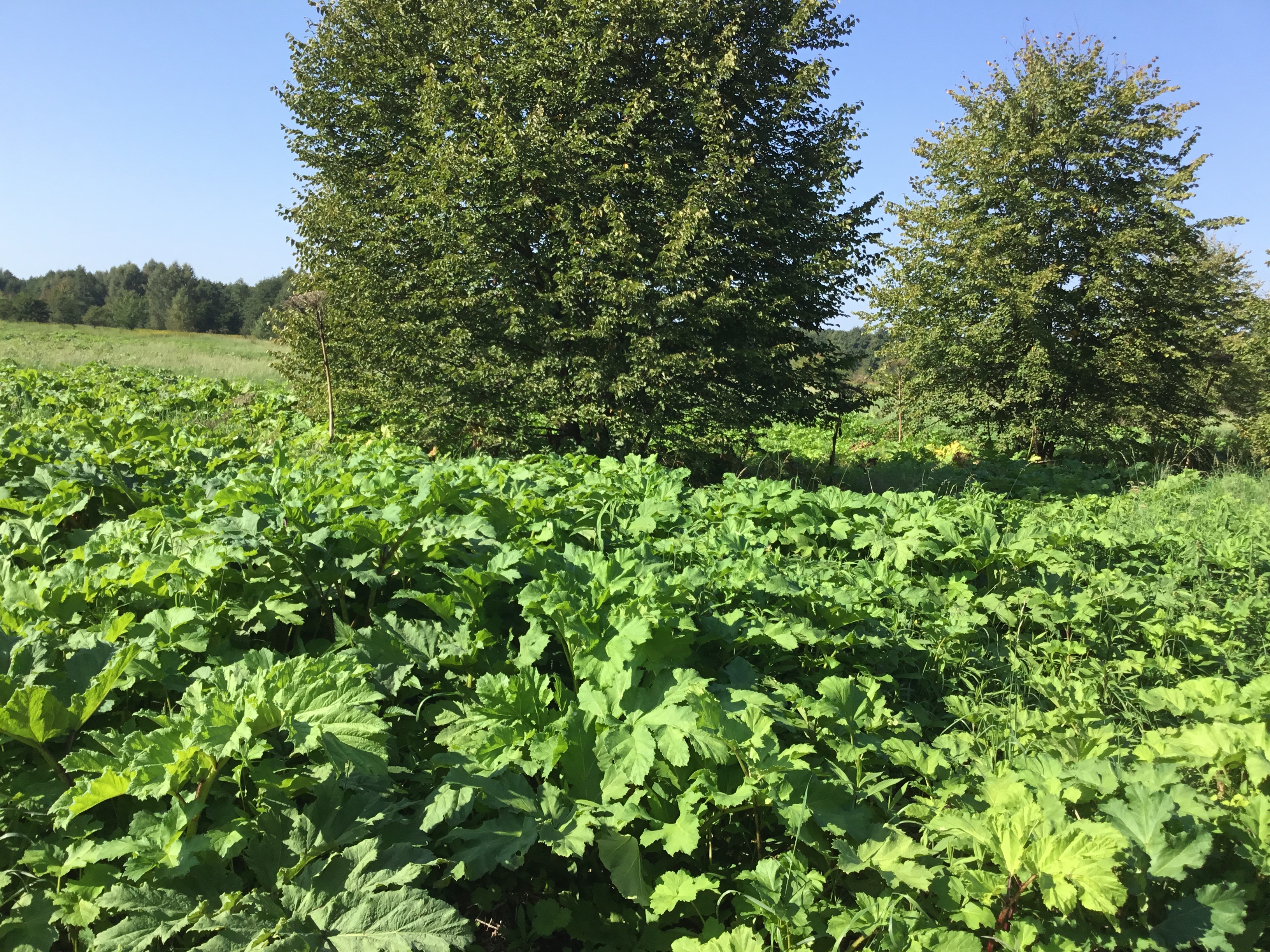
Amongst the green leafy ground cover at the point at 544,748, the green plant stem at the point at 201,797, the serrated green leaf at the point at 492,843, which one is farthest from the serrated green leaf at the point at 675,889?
the green plant stem at the point at 201,797

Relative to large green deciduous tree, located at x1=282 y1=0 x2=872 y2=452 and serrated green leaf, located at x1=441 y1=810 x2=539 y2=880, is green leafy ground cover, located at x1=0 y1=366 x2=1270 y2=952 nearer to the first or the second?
serrated green leaf, located at x1=441 y1=810 x2=539 y2=880

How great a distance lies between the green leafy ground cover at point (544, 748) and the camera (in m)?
1.75

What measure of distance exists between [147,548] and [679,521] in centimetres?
291

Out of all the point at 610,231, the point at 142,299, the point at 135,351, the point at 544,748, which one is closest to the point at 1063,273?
the point at 610,231

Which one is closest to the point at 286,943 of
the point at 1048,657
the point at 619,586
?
the point at 619,586

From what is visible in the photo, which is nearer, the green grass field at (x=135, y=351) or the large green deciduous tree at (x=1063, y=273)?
the large green deciduous tree at (x=1063, y=273)

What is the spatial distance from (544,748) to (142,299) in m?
87.6

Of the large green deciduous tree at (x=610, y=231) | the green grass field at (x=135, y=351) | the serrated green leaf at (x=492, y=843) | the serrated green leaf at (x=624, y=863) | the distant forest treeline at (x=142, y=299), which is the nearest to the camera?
the serrated green leaf at (x=492, y=843)

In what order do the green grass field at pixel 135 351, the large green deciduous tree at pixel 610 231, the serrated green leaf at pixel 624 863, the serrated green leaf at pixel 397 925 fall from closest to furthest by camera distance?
the serrated green leaf at pixel 397 925
the serrated green leaf at pixel 624 863
the large green deciduous tree at pixel 610 231
the green grass field at pixel 135 351

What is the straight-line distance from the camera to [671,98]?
10.2 metres

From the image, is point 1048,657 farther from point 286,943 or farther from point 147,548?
point 147,548

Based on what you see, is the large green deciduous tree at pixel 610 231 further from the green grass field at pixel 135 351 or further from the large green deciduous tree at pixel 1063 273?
the green grass field at pixel 135 351

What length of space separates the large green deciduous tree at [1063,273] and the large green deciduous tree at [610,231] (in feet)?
11.6

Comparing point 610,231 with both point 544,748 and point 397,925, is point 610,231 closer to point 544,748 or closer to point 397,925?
point 544,748
